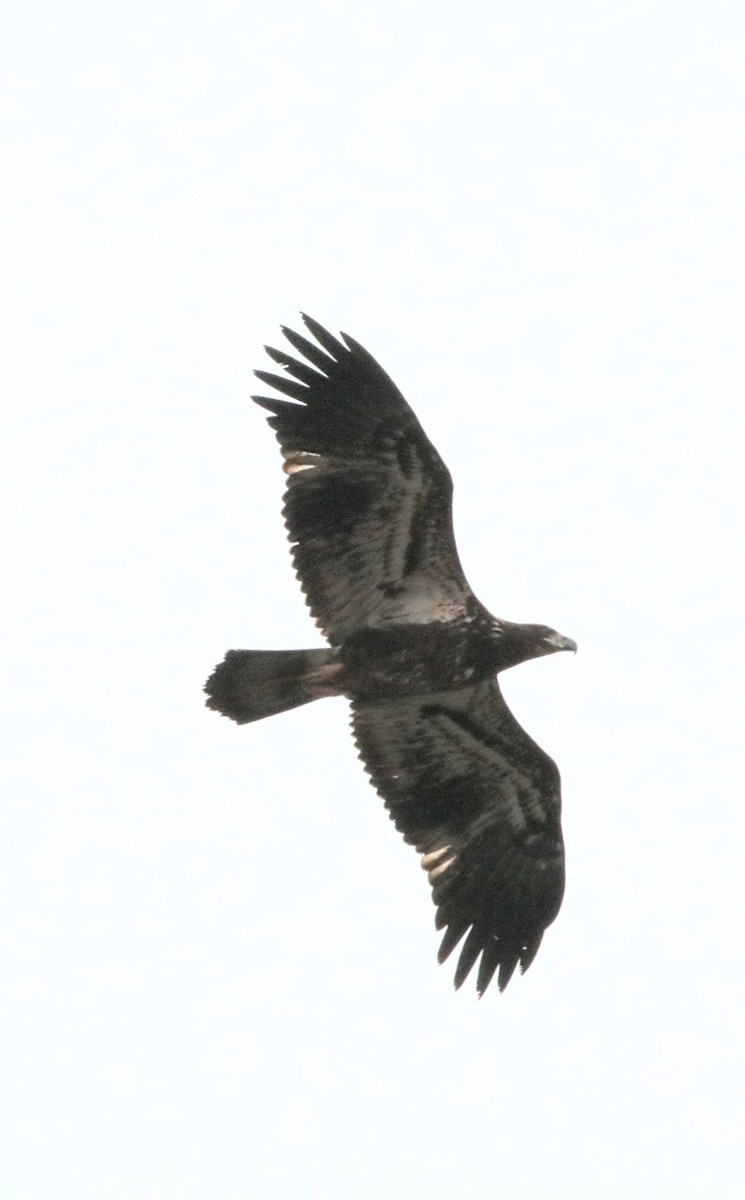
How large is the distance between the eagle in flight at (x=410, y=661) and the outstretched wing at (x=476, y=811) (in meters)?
0.01

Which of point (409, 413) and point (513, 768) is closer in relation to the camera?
point (409, 413)

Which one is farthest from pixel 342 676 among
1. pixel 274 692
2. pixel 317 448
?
pixel 317 448

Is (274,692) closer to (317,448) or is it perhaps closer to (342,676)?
(342,676)

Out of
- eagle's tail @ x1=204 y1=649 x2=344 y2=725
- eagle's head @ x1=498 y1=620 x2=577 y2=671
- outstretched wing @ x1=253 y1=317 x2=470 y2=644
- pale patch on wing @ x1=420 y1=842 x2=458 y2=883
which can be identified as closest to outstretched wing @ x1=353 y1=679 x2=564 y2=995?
pale patch on wing @ x1=420 y1=842 x2=458 y2=883

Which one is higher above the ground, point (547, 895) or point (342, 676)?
point (342, 676)

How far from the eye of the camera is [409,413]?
54.0 ft

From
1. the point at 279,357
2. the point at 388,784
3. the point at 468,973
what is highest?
the point at 279,357

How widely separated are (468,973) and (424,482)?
3628mm

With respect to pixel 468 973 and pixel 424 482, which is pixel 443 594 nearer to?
pixel 424 482

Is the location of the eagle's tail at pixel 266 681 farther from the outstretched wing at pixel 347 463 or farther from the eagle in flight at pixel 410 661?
the outstretched wing at pixel 347 463

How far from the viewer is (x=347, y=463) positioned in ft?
54.1

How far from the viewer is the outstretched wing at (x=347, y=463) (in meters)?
16.5

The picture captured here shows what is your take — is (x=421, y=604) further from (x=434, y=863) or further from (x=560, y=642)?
(x=434, y=863)

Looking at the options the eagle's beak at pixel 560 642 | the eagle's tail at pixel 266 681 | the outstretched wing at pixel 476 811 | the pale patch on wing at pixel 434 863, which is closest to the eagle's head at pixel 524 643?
the eagle's beak at pixel 560 642
